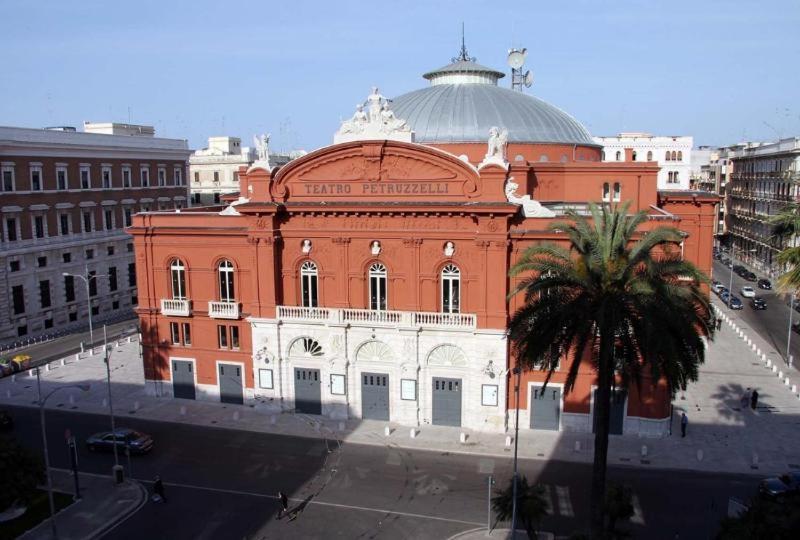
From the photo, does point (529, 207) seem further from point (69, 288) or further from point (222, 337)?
point (69, 288)

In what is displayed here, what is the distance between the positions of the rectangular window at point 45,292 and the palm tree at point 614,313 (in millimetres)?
50297

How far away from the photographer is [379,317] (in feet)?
125

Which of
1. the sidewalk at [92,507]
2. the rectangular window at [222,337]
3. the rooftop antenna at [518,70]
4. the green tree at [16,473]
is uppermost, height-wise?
the rooftop antenna at [518,70]

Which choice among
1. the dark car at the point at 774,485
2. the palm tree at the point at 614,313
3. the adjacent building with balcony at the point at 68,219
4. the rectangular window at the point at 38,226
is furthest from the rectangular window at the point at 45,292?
the dark car at the point at 774,485

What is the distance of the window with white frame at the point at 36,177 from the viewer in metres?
59.1

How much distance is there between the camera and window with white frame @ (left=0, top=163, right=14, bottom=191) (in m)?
56.3

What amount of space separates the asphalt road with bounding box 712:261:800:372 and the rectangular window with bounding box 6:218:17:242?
201 feet

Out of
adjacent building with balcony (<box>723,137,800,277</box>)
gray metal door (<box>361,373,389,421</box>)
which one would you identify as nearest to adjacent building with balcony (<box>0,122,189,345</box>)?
gray metal door (<box>361,373,389,421</box>)

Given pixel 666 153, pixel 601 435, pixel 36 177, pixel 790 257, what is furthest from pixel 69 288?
pixel 666 153

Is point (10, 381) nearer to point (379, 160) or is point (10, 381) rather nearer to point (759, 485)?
point (379, 160)

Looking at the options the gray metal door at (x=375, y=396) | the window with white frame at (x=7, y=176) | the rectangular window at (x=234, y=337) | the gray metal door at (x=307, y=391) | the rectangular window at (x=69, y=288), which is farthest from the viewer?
the rectangular window at (x=69, y=288)

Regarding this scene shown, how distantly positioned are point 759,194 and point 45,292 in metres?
87.9

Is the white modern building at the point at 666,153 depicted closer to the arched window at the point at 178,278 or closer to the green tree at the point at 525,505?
the arched window at the point at 178,278

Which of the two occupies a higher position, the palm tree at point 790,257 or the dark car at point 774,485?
the palm tree at point 790,257
